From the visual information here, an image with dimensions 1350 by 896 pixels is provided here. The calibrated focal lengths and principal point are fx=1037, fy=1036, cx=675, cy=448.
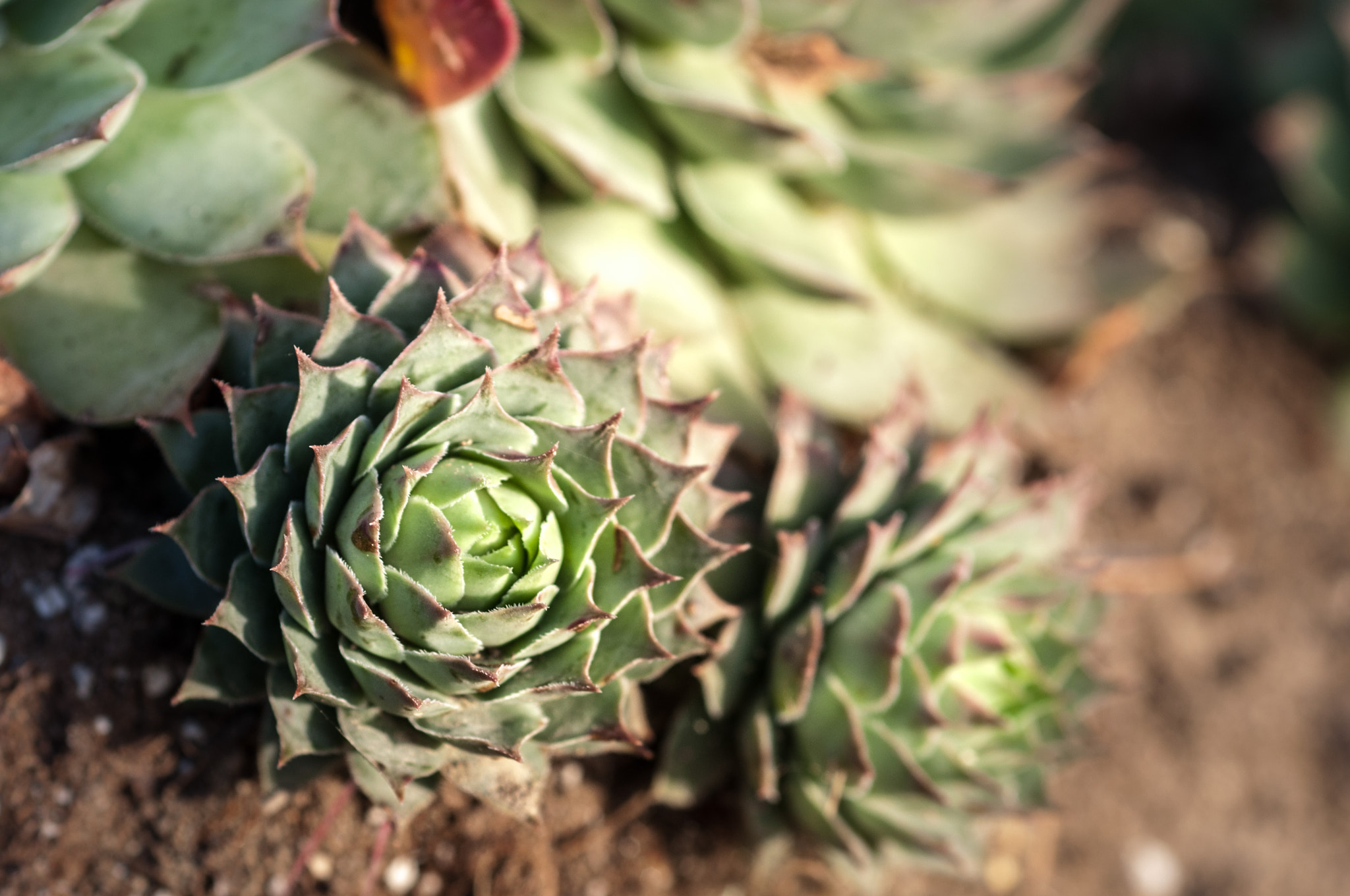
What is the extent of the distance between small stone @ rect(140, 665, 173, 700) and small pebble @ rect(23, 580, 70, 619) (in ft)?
0.40

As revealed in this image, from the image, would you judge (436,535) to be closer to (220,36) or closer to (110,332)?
(110,332)

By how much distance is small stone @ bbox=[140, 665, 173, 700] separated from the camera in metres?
1.26

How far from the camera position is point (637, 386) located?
3.64 ft

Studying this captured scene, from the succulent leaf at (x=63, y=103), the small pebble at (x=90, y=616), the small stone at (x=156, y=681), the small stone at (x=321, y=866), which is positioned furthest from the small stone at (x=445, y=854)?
the succulent leaf at (x=63, y=103)

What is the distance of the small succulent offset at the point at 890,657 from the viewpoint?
4.27 ft

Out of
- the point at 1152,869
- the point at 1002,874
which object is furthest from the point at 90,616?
the point at 1152,869

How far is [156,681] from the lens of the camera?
4.17ft

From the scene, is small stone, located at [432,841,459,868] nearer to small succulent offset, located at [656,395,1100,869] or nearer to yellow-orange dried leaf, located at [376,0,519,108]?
small succulent offset, located at [656,395,1100,869]

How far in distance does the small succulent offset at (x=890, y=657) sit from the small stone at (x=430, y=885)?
0.32 m

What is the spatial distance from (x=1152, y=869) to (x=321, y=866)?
63.6 inches

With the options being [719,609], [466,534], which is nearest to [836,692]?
[719,609]

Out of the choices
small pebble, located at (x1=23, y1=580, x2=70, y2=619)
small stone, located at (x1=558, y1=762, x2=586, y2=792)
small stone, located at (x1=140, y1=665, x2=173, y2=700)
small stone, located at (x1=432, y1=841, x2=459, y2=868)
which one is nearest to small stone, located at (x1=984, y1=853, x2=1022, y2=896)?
small stone, located at (x1=558, y1=762, x2=586, y2=792)

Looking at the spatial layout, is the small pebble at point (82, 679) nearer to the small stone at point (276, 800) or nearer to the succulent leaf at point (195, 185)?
the small stone at point (276, 800)

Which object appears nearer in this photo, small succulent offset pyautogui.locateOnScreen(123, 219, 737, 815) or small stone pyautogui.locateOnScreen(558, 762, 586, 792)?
small succulent offset pyautogui.locateOnScreen(123, 219, 737, 815)
